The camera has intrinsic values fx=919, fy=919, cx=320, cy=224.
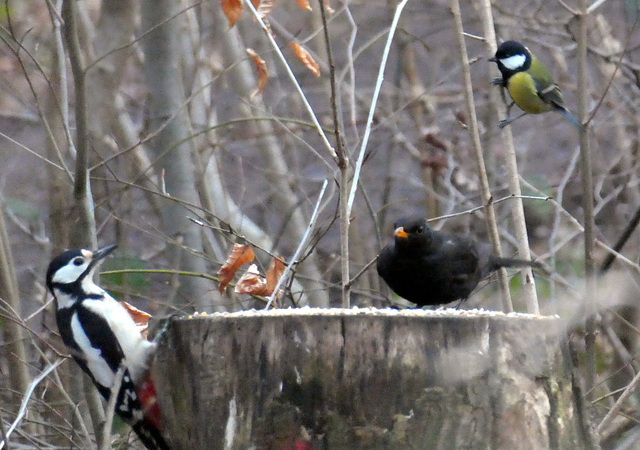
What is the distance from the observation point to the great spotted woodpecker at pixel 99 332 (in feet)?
13.0

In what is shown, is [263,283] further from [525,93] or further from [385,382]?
[525,93]

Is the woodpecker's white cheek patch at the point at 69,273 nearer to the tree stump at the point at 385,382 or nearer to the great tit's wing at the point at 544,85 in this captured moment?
the tree stump at the point at 385,382

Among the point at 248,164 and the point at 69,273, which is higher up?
the point at 248,164

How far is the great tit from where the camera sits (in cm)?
462

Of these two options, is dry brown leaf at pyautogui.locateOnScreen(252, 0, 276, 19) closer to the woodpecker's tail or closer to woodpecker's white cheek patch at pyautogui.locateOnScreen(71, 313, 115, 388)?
woodpecker's white cheek patch at pyautogui.locateOnScreen(71, 313, 115, 388)

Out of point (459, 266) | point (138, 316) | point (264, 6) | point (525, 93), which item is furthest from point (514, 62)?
point (138, 316)

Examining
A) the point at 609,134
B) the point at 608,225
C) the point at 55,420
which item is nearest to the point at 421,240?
the point at 55,420

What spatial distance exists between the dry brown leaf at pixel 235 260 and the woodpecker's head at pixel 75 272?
550 mm

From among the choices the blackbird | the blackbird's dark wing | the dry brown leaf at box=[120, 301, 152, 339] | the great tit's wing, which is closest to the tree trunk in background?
the dry brown leaf at box=[120, 301, 152, 339]

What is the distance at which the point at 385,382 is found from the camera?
2613 mm

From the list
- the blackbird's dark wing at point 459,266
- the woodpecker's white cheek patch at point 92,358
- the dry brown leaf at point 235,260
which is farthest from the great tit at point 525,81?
the woodpecker's white cheek patch at point 92,358

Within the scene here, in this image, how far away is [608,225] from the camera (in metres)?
7.57

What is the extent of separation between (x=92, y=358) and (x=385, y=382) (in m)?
1.87

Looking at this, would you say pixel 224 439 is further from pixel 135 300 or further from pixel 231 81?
pixel 135 300
